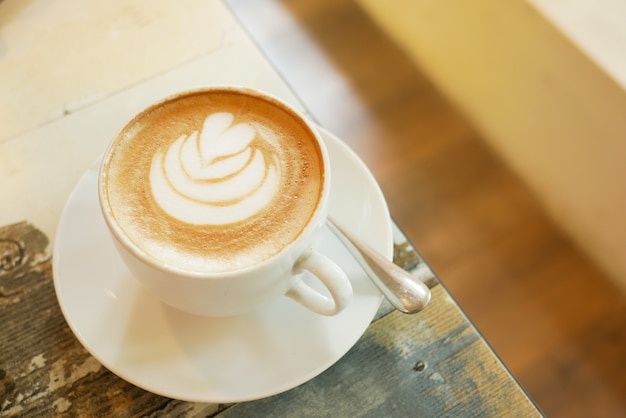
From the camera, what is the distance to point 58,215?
20.9 inches

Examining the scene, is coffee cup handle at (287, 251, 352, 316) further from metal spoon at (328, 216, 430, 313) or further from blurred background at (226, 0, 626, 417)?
blurred background at (226, 0, 626, 417)

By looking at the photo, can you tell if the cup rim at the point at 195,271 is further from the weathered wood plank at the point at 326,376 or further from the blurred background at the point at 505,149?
the blurred background at the point at 505,149

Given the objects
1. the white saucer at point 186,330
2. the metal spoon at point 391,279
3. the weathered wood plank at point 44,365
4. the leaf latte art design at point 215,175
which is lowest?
the weathered wood plank at point 44,365

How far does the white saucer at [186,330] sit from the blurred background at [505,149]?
1.29ft

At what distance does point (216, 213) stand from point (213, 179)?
4cm

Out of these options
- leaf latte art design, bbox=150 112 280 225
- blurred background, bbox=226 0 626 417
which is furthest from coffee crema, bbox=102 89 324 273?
blurred background, bbox=226 0 626 417

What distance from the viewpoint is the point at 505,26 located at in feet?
2.89

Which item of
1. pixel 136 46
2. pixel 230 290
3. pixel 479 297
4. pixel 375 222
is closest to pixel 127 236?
pixel 230 290

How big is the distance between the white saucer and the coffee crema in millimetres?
73

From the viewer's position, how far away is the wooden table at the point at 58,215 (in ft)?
1.45

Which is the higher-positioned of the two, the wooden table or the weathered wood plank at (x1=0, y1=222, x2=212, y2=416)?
the wooden table

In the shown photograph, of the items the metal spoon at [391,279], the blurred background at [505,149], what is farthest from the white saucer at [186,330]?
the blurred background at [505,149]

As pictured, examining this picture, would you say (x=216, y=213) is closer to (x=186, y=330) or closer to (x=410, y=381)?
(x=186, y=330)

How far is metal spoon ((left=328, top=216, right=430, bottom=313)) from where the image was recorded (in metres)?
0.43
